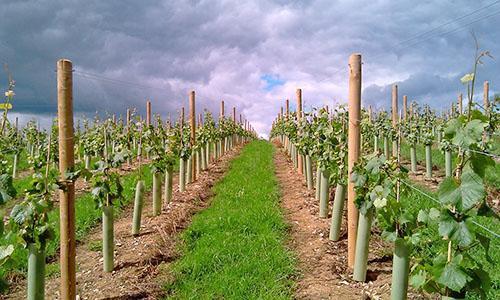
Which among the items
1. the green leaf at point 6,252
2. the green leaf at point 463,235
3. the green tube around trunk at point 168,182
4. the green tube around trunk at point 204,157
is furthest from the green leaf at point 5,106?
the green tube around trunk at point 204,157

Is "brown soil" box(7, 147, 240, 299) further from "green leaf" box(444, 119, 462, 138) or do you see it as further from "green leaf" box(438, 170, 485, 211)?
"green leaf" box(444, 119, 462, 138)

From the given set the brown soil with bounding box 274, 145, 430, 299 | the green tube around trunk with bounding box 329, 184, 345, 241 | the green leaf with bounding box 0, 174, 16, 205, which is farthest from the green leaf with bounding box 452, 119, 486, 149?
the green tube around trunk with bounding box 329, 184, 345, 241

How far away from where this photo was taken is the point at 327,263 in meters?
5.26

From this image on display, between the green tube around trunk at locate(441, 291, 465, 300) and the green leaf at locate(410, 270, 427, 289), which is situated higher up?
the green leaf at locate(410, 270, 427, 289)

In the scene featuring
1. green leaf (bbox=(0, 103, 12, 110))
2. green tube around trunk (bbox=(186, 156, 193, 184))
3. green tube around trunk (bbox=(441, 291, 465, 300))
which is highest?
green leaf (bbox=(0, 103, 12, 110))

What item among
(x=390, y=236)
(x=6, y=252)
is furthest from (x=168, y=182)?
(x=390, y=236)

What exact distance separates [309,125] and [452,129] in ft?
24.0

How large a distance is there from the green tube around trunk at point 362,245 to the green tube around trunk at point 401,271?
3.23 feet

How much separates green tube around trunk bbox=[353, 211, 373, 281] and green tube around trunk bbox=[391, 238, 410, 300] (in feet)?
3.23

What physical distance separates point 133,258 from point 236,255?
145cm

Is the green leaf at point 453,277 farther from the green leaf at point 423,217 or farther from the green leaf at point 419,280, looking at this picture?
the green leaf at point 423,217

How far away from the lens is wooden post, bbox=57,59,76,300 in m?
4.01

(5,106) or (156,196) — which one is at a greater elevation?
(5,106)

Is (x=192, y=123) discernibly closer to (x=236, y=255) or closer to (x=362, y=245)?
(x=236, y=255)
